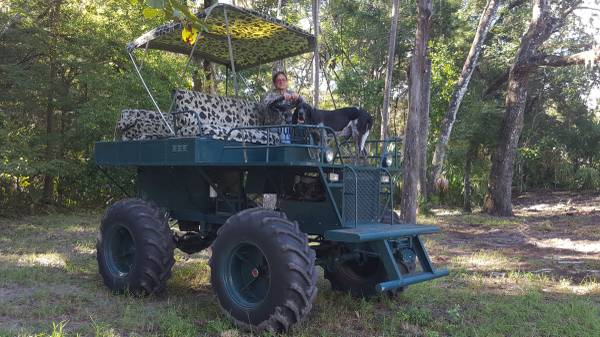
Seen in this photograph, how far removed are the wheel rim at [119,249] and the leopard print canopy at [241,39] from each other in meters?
2.17

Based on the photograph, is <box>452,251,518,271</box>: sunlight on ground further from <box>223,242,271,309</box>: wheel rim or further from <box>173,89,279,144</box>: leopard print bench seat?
<box>223,242,271,309</box>: wheel rim

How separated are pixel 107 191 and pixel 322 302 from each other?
37.1 feet

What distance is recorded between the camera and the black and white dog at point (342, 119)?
596cm

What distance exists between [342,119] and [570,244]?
22.0 feet

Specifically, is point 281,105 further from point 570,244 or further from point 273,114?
point 570,244

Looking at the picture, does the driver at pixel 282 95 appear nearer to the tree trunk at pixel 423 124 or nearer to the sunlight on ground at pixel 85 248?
the sunlight on ground at pixel 85 248

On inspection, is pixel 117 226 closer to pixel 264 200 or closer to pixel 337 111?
pixel 264 200

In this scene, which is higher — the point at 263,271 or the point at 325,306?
the point at 263,271

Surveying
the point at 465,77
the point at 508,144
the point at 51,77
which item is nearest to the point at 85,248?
the point at 51,77

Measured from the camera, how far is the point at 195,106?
242 inches

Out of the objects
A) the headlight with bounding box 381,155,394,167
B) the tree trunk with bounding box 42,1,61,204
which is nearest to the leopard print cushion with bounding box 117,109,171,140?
the headlight with bounding box 381,155,394,167

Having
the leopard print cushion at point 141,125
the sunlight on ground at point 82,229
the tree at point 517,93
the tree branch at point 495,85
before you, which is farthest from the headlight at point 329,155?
the tree branch at point 495,85

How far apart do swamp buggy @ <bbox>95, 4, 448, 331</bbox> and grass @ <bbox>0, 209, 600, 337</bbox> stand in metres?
0.32

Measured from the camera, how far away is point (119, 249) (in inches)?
240
